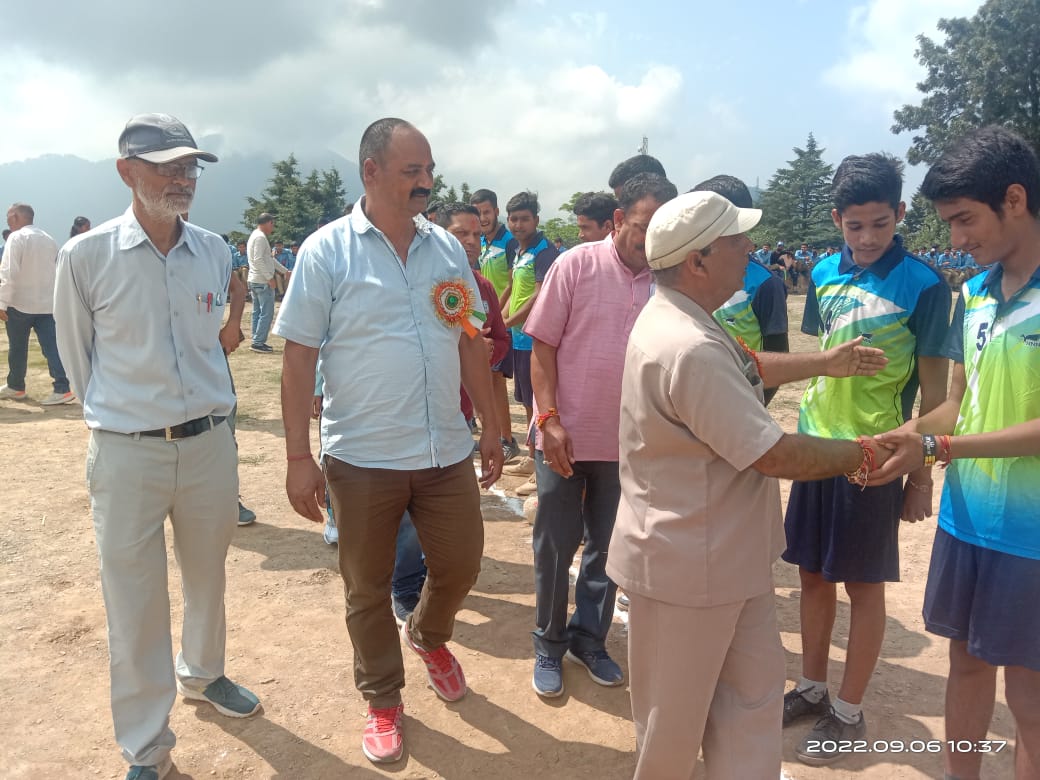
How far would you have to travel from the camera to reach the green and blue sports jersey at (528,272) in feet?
21.3

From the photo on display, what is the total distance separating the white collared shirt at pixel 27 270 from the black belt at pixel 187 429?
284 inches

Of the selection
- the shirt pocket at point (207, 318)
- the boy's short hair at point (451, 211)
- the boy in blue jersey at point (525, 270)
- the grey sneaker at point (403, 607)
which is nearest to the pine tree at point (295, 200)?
the boy in blue jersey at point (525, 270)

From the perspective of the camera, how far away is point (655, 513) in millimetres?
2098

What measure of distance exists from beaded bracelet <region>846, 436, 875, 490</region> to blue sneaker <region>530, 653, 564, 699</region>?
1729 mm

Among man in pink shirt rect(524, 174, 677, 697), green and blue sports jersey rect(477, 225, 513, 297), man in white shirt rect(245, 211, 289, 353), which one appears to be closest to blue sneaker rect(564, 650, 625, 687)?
man in pink shirt rect(524, 174, 677, 697)

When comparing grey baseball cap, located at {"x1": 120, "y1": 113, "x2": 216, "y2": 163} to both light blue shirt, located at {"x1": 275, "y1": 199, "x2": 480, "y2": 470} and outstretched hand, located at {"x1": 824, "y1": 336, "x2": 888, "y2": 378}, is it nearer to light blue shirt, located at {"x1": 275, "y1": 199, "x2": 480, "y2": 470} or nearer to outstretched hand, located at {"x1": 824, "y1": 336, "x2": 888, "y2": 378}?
light blue shirt, located at {"x1": 275, "y1": 199, "x2": 480, "y2": 470}

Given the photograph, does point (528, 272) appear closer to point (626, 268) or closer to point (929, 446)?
point (626, 268)

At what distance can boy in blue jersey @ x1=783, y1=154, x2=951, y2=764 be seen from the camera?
2.76m

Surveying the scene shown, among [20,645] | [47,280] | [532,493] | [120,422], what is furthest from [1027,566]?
[47,280]

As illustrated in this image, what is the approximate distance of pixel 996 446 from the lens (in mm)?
2178

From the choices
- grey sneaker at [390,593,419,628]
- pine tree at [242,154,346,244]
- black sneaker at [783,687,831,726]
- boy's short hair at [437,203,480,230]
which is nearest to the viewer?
black sneaker at [783,687,831,726]

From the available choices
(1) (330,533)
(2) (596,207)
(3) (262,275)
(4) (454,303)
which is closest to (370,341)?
(4) (454,303)

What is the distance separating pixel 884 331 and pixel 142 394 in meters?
2.80

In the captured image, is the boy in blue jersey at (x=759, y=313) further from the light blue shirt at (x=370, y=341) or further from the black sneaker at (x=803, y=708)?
the light blue shirt at (x=370, y=341)
